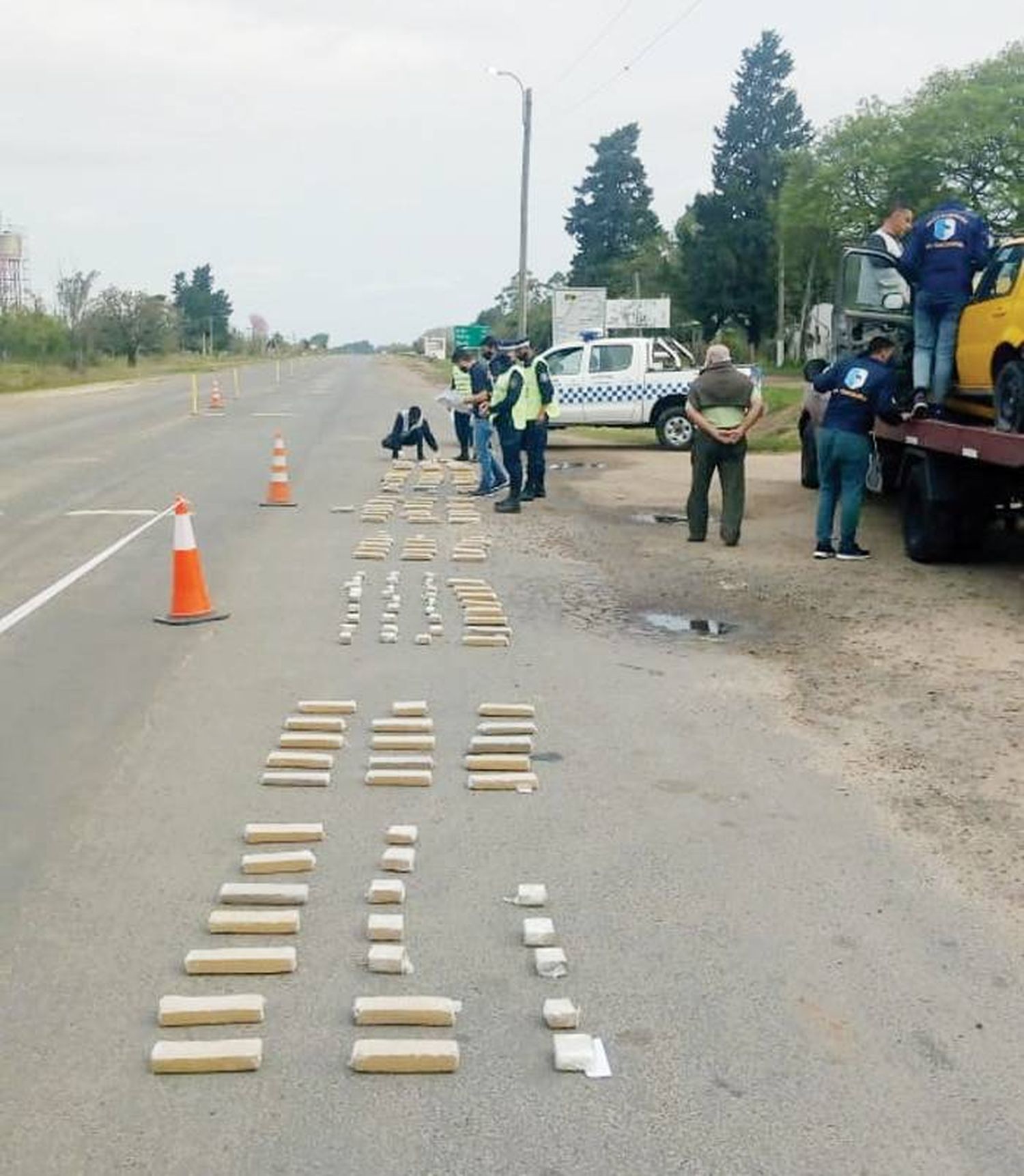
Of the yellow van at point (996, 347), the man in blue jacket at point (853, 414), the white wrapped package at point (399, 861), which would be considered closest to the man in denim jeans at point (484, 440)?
the man in blue jacket at point (853, 414)

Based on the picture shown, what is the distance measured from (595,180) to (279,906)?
9146 centimetres

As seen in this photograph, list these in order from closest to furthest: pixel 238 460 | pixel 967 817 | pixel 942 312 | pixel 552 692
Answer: pixel 967 817 < pixel 552 692 < pixel 942 312 < pixel 238 460

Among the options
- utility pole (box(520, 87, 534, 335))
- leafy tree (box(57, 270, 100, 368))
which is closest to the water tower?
leafy tree (box(57, 270, 100, 368))

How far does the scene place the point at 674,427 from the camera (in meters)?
22.7

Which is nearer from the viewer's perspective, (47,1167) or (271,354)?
(47,1167)

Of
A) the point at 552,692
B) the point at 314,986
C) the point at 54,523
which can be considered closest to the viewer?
the point at 314,986

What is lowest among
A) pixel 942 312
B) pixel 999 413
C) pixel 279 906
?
pixel 279 906

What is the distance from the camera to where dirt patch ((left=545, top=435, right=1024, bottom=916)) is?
17.7ft

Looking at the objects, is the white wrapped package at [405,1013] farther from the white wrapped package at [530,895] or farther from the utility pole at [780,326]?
the utility pole at [780,326]

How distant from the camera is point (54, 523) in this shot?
13336 mm

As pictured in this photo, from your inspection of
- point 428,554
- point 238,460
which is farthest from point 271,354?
point 428,554

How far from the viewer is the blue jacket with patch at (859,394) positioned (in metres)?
11.1

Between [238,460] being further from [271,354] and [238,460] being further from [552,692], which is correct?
[271,354]

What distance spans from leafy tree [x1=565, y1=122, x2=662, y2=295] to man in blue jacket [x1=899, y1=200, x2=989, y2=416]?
3155 inches
